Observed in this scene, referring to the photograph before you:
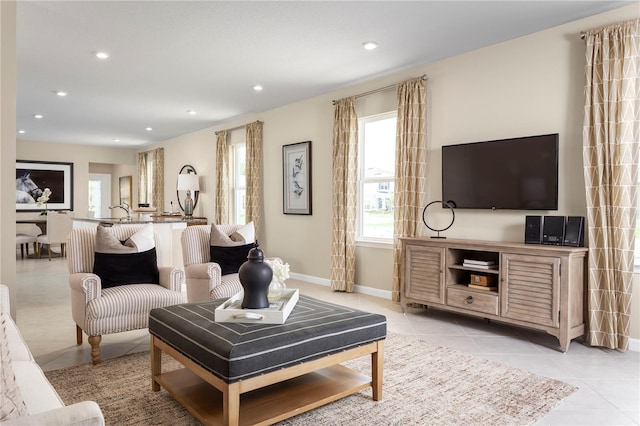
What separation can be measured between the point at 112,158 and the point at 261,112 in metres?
6.13

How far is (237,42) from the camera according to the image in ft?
13.2

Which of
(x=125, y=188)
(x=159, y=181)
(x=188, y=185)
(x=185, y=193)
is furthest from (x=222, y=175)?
(x=125, y=188)

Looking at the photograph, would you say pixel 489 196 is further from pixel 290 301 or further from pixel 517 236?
pixel 290 301

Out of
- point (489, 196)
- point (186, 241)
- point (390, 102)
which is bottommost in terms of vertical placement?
point (186, 241)

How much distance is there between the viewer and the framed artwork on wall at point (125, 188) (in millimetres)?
11806

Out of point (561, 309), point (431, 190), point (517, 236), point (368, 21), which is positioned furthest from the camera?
point (431, 190)

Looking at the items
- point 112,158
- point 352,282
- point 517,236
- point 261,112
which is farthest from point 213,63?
point 112,158

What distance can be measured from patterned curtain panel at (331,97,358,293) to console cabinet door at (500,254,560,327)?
2195 millimetres

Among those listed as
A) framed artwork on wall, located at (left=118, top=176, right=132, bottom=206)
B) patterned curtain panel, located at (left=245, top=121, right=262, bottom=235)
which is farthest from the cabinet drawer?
framed artwork on wall, located at (left=118, top=176, right=132, bottom=206)

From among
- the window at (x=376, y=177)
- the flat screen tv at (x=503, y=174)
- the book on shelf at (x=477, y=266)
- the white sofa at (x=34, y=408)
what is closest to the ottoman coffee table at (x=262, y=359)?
the white sofa at (x=34, y=408)

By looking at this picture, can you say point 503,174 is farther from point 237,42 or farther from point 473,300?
point 237,42

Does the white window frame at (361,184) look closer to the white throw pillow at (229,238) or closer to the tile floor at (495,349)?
the tile floor at (495,349)

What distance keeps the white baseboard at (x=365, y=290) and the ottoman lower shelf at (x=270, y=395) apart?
231cm

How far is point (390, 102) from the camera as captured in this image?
16.4ft
